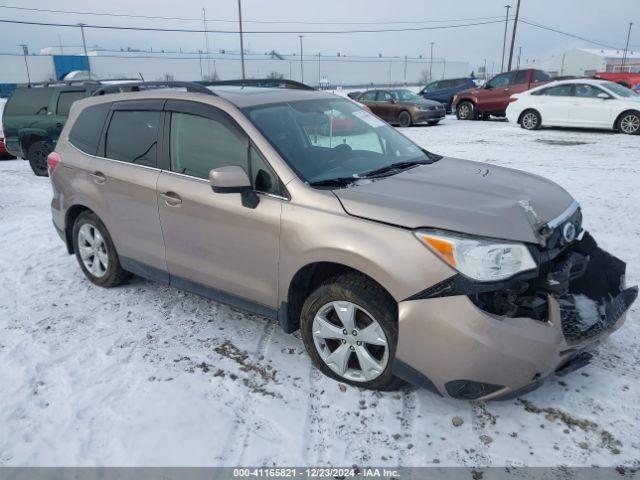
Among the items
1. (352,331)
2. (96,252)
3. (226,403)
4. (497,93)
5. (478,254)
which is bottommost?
(226,403)

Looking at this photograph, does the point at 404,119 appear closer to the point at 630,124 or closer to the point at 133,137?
the point at 630,124

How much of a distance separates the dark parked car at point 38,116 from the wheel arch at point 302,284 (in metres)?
8.43

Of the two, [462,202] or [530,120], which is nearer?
[462,202]

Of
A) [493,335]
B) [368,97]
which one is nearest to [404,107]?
[368,97]

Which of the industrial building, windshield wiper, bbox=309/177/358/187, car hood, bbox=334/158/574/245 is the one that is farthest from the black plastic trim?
the industrial building

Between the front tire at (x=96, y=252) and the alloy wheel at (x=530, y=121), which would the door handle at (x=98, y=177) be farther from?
the alloy wheel at (x=530, y=121)

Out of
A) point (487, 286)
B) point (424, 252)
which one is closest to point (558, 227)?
point (487, 286)

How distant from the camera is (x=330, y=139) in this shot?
12.4 ft

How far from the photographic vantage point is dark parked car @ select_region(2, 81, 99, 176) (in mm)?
10086

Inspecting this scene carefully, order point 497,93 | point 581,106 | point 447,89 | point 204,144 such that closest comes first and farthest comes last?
point 204,144
point 581,106
point 497,93
point 447,89

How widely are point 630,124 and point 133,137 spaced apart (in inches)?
551

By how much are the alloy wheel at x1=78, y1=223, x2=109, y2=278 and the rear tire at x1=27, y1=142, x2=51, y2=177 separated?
265 inches

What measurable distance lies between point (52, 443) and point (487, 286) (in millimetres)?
2493

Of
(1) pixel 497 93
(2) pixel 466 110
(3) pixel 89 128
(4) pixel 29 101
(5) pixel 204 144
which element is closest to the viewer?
(5) pixel 204 144
